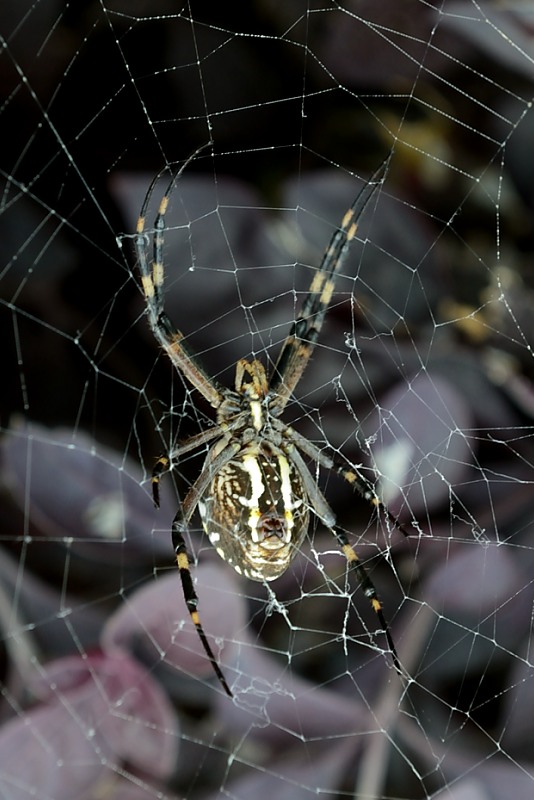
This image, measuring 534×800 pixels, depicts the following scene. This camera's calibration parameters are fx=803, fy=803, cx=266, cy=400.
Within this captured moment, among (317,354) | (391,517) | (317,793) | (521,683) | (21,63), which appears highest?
(21,63)

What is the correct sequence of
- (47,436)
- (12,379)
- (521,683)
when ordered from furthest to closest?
(12,379)
(47,436)
(521,683)

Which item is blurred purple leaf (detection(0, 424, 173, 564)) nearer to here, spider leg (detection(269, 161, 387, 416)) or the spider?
the spider

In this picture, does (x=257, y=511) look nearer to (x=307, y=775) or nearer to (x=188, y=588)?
(x=188, y=588)

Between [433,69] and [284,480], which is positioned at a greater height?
[433,69]

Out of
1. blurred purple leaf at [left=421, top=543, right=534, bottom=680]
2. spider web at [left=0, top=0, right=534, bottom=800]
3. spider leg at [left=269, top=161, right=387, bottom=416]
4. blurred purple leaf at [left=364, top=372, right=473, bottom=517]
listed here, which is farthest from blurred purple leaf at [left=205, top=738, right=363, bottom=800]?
spider leg at [left=269, top=161, right=387, bottom=416]

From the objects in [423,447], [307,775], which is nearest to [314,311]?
[423,447]

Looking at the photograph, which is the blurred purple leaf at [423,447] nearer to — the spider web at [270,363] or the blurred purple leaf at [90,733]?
the spider web at [270,363]

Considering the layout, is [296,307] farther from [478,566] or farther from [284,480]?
[478,566]

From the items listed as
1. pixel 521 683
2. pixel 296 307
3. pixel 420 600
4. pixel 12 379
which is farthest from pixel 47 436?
pixel 521 683
